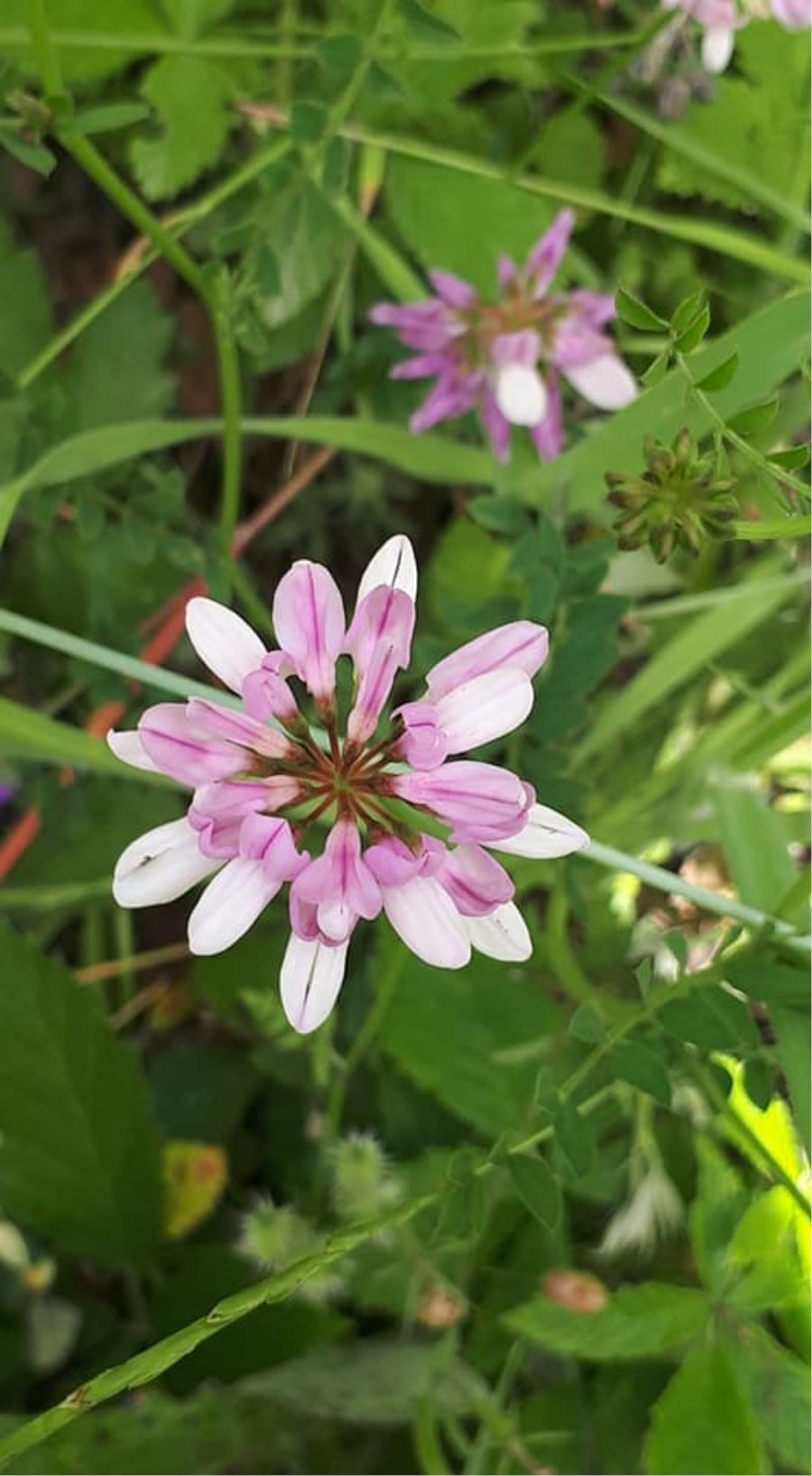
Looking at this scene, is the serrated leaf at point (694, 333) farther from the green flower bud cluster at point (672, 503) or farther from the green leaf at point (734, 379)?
the green leaf at point (734, 379)

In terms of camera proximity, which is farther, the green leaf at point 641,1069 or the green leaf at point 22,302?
the green leaf at point 22,302

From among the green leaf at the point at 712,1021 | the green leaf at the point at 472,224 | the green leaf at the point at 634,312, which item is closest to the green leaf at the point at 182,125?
the green leaf at the point at 472,224

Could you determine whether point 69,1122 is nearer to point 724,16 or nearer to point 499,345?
point 499,345

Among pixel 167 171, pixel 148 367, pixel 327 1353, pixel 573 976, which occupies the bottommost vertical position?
pixel 327 1353

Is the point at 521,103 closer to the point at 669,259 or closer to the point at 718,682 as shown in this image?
the point at 669,259

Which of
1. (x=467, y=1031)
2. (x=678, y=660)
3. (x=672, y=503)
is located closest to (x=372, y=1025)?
(x=467, y=1031)

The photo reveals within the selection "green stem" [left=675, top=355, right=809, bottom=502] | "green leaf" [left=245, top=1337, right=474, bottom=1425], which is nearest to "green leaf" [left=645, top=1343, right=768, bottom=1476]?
"green leaf" [left=245, top=1337, right=474, bottom=1425]

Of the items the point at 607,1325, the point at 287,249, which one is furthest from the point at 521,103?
the point at 607,1325

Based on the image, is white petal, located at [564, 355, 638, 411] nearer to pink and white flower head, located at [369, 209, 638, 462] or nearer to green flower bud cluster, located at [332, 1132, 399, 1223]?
pink and white flower head, located at [369, 209, 638, 462]
